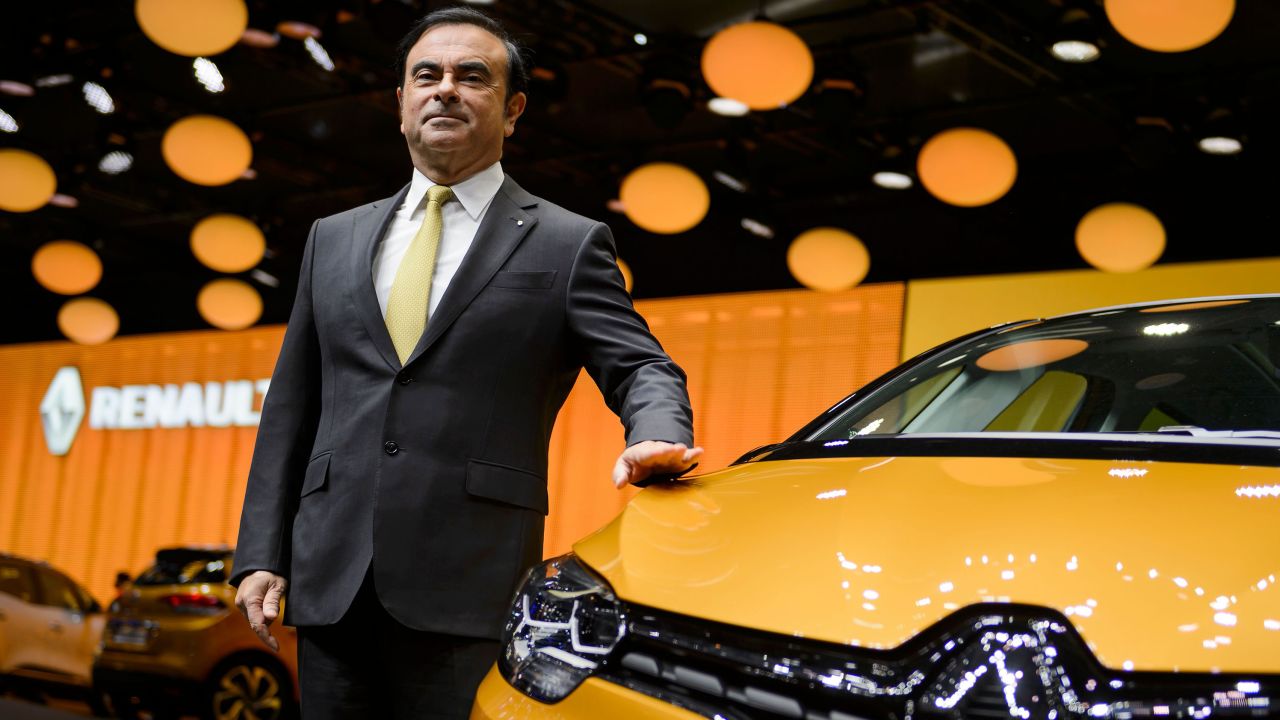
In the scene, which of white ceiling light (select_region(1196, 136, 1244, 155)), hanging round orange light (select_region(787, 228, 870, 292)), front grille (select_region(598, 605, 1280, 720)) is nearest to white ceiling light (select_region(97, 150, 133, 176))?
hanging round orange light (select_region(787, 228, 870, 292))

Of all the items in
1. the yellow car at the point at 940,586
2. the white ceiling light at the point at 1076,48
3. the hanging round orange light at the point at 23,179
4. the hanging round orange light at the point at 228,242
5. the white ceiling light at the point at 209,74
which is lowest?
the yellow car at the point at 940,586

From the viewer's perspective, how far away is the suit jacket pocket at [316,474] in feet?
6.14

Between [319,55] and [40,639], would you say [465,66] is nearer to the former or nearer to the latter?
[319,55]

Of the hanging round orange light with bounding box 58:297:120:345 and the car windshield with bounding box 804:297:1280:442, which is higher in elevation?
the hanging round orange light with bounding box 58:297:120:345

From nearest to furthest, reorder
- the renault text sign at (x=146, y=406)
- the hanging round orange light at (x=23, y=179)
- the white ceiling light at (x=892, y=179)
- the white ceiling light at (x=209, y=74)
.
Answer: the hanging round orange light at (x=23, y=179) < the white ceiling light at (x=209, y=74) < the white ceiling light at (x=892, y=179) < the renault text sign at (x=146, y=406)

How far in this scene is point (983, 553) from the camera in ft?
4.14

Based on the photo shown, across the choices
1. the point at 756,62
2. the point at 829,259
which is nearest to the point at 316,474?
the point at 756,62

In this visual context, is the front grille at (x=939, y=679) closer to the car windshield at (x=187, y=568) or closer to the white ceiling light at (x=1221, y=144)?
the car windshield at (x=187, y=568)

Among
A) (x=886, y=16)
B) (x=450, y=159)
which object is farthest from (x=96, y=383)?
(x=450, y=159)

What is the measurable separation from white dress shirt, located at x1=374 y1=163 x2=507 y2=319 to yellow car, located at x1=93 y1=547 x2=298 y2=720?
5.25 metres

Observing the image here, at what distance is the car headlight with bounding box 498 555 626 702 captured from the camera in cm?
141

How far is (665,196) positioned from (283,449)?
5083 millimetres

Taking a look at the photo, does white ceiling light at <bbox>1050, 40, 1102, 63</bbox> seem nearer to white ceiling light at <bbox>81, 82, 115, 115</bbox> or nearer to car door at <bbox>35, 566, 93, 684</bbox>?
white ceiling light at <bbox>81, 82, 115, 115</bbox>

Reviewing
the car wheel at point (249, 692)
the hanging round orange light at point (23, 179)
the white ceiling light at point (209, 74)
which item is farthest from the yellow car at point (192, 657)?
the white ceiling light at point (209, 74)
